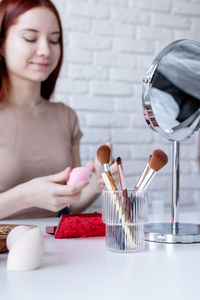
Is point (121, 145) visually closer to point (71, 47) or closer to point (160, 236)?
point (71, 47)

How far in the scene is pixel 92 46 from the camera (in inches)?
76.0

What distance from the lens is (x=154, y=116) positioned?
784 mm

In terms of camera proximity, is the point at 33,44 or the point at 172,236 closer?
the point at 172,236

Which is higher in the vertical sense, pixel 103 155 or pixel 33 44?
pixel 33 44

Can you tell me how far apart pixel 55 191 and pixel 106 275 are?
0.39 meters

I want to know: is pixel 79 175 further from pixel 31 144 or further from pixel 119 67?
pixel 119 67

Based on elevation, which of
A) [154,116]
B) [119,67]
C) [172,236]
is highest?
[119,67]

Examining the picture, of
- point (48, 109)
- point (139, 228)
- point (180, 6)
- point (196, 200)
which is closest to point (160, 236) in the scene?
point (139, 228)

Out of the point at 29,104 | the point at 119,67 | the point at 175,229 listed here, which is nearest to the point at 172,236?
the point at 175,229

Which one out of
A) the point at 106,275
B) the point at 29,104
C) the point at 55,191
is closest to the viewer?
the point at 106,275

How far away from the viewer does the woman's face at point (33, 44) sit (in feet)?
4.69

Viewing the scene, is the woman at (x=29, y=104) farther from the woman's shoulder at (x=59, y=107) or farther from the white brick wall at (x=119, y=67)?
the white brick wall at (x=119, y=67)

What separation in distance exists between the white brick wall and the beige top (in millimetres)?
303

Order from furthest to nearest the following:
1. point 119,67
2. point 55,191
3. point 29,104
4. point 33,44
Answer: point 119,67
point 29,104
point 33,44
point 55,191
